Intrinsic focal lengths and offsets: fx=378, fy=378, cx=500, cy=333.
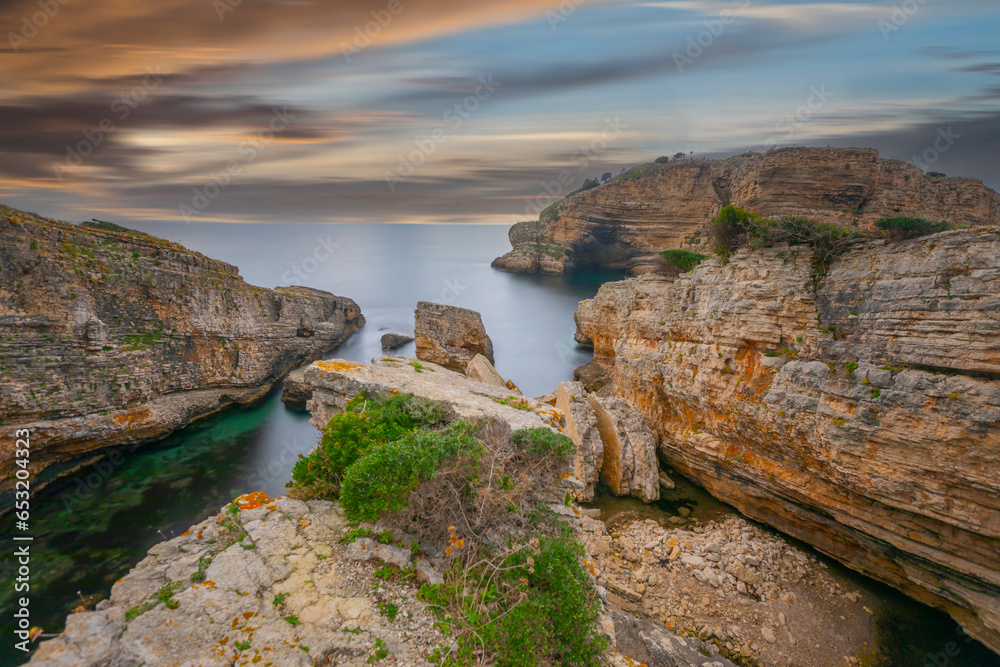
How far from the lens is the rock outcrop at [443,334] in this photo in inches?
918

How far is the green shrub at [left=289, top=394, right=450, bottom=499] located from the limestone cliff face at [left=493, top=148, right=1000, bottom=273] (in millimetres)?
42518

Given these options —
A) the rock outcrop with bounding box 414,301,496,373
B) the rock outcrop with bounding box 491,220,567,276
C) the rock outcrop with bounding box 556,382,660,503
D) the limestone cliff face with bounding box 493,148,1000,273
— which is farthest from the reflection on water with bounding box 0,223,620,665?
the rock outcrop with bounding box 491,220,567,276

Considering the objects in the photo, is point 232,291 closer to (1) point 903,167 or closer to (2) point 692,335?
(2) point 692,335

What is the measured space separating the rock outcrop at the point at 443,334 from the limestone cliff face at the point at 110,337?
A: 878cm

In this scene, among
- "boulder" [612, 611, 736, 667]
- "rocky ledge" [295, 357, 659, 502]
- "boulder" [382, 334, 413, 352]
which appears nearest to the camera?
"boulder" [612, 611, 736, 667]

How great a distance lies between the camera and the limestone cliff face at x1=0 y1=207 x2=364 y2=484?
438 inches

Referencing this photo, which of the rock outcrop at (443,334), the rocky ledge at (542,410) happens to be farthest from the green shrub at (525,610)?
the rock outcrop at (443,334)

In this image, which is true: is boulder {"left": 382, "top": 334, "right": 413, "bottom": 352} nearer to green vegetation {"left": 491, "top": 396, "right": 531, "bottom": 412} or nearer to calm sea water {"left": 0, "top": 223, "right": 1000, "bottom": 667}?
calm sea water {"left": 0, "top": 223, "right": 1000, "bottom": 667}

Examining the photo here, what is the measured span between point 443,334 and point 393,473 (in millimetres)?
19020

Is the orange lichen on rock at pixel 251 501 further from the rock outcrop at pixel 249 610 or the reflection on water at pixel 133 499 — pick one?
the reflection on water at pixel 133 499

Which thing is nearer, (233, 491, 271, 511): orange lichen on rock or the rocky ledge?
(233, 491, 271, 511): orange lichen on rock

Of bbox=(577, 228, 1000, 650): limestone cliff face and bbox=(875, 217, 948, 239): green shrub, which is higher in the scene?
bbox=(875, 217, 948, 239): green shrub

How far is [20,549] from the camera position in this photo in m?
9.88

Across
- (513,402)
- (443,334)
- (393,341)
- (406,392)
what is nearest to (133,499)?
(406,392)
